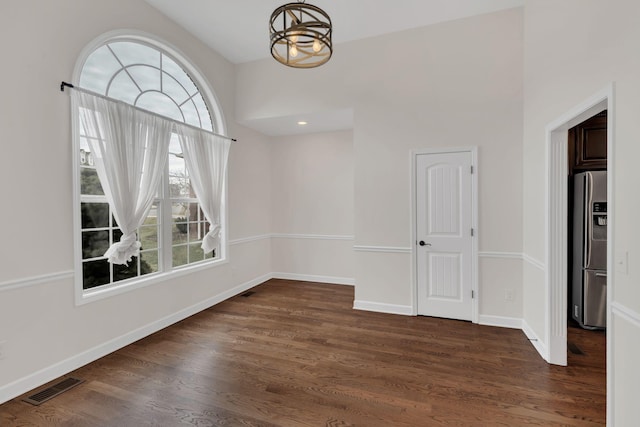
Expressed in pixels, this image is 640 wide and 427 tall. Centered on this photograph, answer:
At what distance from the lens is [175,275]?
12.0 ft

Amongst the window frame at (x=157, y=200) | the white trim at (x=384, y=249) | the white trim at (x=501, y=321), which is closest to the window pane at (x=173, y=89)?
the window frame at (x=157, y=200)

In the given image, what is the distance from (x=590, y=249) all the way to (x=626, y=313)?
2.21 meters

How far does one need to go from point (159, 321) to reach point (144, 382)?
110 centimetres

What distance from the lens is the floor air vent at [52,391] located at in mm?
2172

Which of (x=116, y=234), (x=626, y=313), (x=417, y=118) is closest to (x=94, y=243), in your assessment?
(x=116, y=234)

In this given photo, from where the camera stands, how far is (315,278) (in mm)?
5500

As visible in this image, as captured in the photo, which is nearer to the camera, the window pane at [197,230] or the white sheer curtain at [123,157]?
the white sheer curtain at [123,157]

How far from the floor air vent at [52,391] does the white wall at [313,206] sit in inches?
140

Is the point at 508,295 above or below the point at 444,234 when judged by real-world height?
below

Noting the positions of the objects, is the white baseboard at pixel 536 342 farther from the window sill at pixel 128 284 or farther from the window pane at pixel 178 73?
the window pane at pixel 178 73

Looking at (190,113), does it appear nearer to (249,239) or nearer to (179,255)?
(179,255)

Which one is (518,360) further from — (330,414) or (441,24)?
(441,24)

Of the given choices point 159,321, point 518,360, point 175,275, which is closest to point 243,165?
point 175,275

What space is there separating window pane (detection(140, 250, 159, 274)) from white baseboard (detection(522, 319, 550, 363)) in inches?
160
